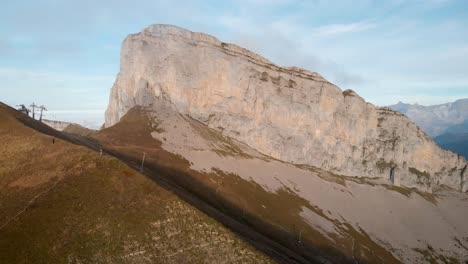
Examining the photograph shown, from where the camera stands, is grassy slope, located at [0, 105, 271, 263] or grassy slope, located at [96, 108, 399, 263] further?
grassy slope, located at [96, 108, 399, 263]

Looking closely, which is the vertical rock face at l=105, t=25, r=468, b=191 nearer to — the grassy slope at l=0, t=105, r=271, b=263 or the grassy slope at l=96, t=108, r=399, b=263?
the grassy slope at l=96, t=108, r=399, b=263

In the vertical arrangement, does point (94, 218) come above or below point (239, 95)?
below

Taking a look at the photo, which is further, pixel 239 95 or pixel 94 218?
pixel 239 95

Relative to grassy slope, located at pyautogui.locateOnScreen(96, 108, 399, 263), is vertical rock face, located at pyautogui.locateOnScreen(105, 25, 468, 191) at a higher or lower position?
higher

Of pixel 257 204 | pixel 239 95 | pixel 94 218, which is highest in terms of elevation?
pixel 239 95

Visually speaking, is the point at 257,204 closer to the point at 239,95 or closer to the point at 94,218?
the point at 94,218

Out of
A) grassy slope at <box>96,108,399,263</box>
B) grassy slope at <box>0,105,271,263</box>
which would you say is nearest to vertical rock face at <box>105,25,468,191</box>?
grassy slope at <box>96,108,399,263</box>

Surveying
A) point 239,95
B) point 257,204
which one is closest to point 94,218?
point 257,204
